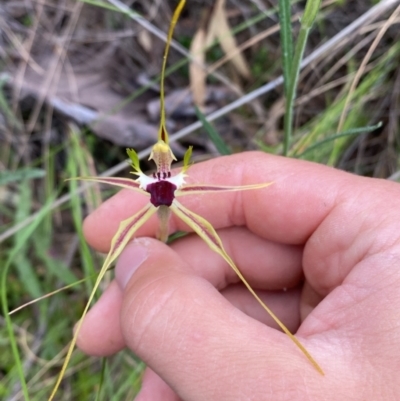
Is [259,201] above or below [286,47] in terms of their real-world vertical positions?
below

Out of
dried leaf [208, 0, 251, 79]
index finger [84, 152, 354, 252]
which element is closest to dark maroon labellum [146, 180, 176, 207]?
index finger [84, 152, 354, 252]

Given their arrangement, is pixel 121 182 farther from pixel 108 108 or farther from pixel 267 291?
pixel 108 108

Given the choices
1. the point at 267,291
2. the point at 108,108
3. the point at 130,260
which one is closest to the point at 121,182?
the point at 130,260

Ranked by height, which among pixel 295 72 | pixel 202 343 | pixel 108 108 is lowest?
pixel 202 343

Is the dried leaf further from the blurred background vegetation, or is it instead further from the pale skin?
the pale skin

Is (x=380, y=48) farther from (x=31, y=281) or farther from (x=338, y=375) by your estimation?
A: (x=31, y=281)

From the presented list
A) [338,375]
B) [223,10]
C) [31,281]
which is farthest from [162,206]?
[223,10]
